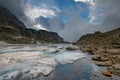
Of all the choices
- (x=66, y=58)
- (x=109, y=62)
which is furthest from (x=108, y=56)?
(x=66, y=58)

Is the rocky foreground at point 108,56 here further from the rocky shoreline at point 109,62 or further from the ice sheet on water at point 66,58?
the ice sheet on water at point 66,58

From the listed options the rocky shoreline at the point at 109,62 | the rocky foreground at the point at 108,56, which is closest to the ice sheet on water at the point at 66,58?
the rocky shoreline at the point at 109,62

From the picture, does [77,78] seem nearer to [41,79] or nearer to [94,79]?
[94,79]

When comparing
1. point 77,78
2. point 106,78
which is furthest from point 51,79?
point 106,78

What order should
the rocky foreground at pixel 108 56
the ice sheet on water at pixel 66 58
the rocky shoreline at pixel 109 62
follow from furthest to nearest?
the ice sheet on water at pixel 66 58
the rocky foreground at pixel 108 56
the rocky shoreline at pixel 109 62

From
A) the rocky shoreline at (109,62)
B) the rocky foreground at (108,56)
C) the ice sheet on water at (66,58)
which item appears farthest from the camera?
the ice sheet on water at (66,58)

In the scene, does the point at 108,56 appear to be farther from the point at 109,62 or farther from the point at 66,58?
the point at 66,58

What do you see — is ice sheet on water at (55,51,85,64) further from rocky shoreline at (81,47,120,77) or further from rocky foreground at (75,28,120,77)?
rocky foreground at (75,28,120,77)

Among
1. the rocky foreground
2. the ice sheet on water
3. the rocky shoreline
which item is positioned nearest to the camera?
the rocky shoreline

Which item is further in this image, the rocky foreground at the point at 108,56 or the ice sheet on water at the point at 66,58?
the ice sheet on water at the point at 66,58

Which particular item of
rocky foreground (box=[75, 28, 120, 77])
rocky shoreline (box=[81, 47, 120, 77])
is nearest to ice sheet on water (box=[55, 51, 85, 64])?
rocky shoreline (box=[81, 47, 120, 77])

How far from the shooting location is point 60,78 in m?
18.9

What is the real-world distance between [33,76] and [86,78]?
785 centimetres

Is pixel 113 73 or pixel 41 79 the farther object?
pixel 113 73
